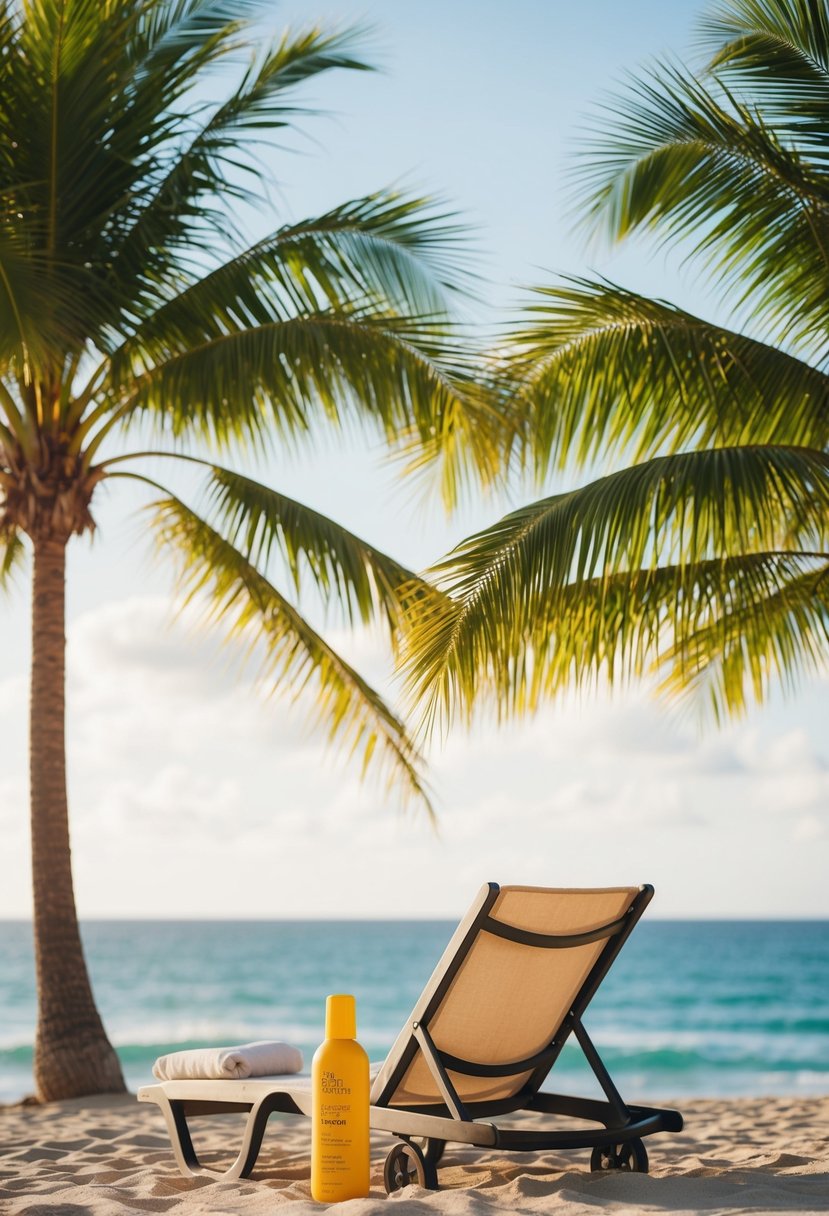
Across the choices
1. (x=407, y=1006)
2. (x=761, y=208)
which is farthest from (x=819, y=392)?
(x=407, y=1006)

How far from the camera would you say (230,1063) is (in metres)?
3.66

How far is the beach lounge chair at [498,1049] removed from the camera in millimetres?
3139

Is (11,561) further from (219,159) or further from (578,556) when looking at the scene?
(578,556)

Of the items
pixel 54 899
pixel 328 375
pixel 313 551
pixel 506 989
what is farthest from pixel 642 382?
pixel 54 899

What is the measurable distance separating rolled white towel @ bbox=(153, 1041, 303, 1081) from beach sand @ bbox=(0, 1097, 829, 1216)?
0.31 meters

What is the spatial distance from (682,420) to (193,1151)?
3.95 meters

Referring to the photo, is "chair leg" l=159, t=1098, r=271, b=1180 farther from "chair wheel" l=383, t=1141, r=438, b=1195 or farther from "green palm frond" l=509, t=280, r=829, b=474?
A: "green palm frond" l=509, t=280, r=829, b=474

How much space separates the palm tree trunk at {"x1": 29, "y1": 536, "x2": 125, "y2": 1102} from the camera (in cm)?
644

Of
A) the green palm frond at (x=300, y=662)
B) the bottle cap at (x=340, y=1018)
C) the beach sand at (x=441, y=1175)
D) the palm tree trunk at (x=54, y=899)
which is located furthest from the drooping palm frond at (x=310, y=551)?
the bottle cap at (x=340, y=1018)

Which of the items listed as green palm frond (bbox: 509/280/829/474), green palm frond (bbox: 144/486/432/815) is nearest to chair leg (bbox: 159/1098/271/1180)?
green palm frond (bbox: 144/486/432/815)

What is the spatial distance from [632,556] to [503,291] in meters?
1.67

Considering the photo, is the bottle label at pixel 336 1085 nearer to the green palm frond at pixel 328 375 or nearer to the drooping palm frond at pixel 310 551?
the drooping palm frond at pixel 310 551

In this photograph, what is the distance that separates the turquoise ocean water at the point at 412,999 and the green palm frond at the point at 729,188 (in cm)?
833

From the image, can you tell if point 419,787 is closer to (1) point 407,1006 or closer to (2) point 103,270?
(2) point 103,270
